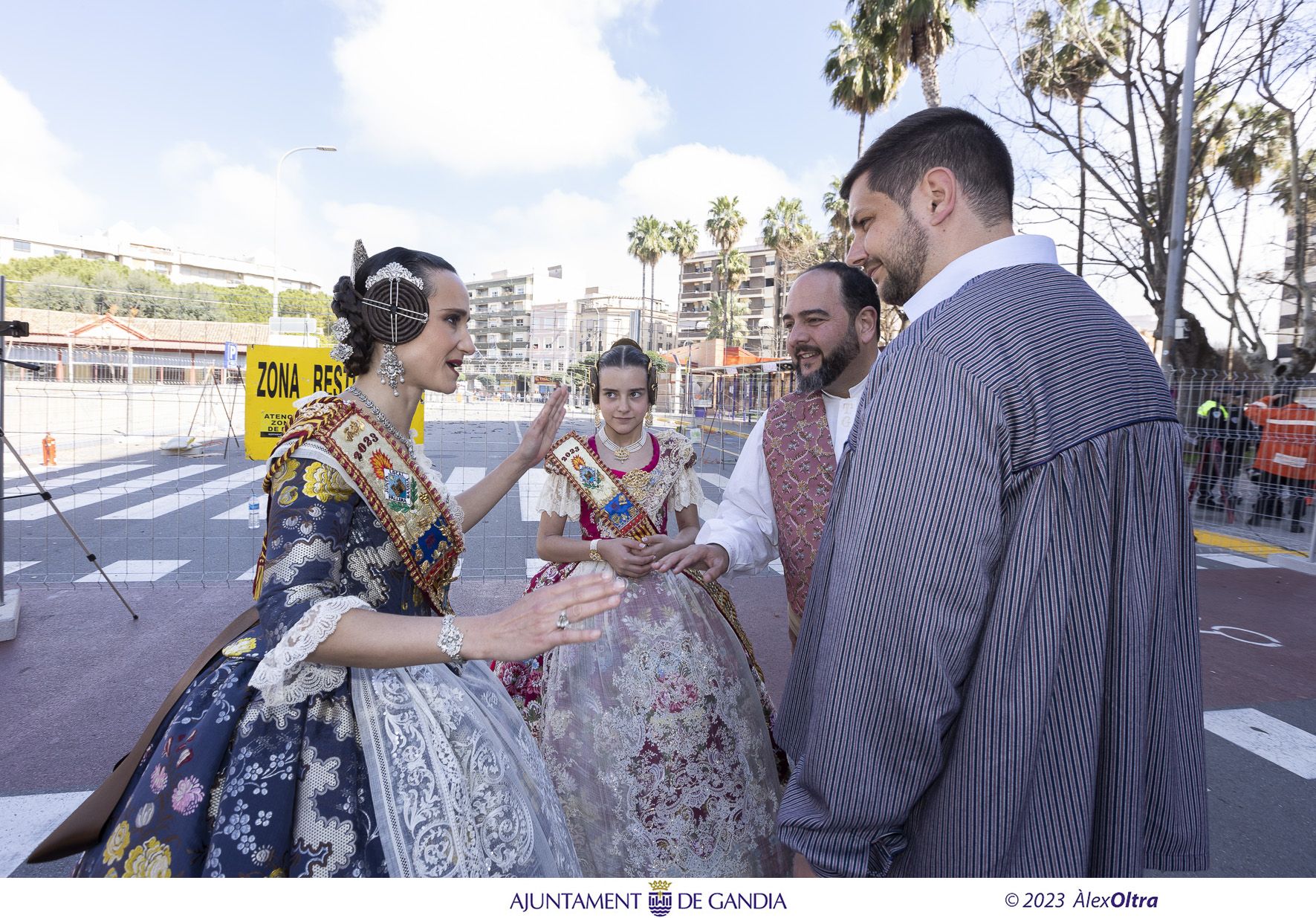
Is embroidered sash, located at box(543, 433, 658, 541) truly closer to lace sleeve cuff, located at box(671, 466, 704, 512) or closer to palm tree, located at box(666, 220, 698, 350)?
lace sleeve cuff, located at box(671, 466, 704, 512)

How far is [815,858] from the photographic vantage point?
1102mm

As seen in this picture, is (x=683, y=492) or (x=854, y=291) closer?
(x=854, y=291)

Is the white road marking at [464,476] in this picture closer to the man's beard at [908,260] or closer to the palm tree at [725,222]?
the man's beard at [908,260]

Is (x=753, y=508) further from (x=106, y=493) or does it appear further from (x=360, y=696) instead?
(x=106, y=493)

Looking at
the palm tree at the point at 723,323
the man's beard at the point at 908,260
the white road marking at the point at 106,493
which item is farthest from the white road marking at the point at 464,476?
the palm tree at the point at 723,323

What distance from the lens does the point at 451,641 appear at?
4.32 feet

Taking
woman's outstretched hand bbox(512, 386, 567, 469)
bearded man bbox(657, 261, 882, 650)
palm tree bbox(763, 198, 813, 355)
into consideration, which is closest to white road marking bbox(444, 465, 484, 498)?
woman's outstretched hand bbox(512, 386, 567, 469)

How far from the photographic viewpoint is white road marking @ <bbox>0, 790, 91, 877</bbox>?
248 centimetres

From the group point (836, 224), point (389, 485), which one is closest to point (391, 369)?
point (389, 485)

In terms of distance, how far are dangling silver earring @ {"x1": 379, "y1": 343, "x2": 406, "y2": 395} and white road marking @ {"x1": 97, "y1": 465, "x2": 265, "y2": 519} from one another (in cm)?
815

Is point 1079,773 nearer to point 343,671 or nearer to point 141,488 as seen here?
point 343,671

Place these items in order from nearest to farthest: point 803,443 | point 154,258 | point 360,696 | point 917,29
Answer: point 360,696
point 803,443
point 917,29
point 154,258

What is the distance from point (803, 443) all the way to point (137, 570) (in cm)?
652

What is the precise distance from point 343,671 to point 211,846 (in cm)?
37
